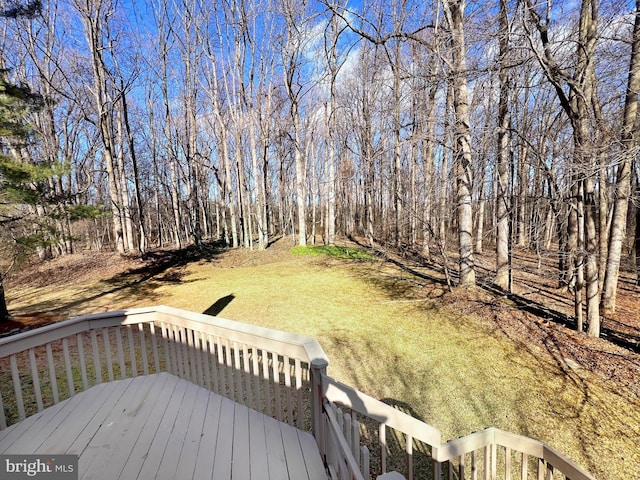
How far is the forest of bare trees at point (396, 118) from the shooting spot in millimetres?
4395

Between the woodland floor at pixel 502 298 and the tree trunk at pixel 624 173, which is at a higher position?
the tree trunk at pixel 624 173

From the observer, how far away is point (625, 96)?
481cm

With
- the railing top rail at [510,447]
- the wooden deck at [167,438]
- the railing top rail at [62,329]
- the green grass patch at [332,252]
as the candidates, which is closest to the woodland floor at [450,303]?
the green grass patch at [332,252]

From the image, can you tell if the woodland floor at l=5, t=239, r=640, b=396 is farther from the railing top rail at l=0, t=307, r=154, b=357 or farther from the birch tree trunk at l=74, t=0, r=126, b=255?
the railing top rail at l=0, t=307, r=154, b=357

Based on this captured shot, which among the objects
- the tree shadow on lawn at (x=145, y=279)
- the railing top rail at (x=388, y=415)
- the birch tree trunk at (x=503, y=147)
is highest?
the birch tree trunk at (x=503, y=147)

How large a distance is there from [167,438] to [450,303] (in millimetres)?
5441

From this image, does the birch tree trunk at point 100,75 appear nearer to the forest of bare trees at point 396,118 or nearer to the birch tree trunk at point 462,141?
the forest of bare trees at point 396,118

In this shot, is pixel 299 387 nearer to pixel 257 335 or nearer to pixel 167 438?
pixel 257 335

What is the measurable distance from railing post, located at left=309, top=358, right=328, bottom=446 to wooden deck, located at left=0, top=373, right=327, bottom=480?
171mm

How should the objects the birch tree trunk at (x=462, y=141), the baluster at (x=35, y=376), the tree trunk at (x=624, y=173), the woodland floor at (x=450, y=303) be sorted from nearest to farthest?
the baluster at (x=35, y=376) → the woodland floor at (x=450, y=303) → the tree trunk at (x=624, y=173) → the birch tree trunk at (x=462, y=141)

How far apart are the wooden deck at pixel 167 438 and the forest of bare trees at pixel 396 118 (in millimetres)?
4365

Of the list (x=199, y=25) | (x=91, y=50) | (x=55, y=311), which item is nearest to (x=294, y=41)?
(x=199, y=25)

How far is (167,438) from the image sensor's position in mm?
2318

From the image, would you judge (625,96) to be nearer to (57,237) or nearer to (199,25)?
(57,237)
